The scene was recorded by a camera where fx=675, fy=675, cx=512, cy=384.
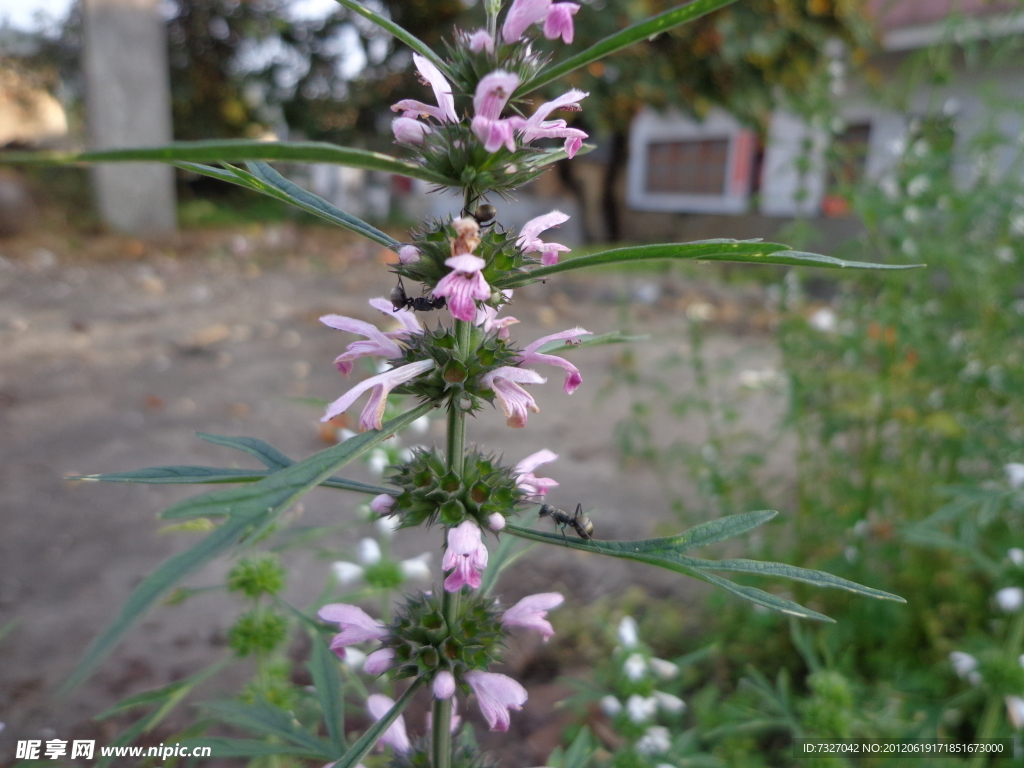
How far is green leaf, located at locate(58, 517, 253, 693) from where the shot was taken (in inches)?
13.7

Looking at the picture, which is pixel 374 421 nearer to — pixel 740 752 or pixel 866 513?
pixel 740 752

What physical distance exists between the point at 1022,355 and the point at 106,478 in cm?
230

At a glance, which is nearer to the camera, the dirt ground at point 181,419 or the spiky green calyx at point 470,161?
the spiky green calyx at point 470,161

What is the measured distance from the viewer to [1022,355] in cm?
196

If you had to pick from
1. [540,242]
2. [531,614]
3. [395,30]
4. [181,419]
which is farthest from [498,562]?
[181,419]

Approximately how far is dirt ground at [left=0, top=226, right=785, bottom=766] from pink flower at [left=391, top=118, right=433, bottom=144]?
832 millimetres

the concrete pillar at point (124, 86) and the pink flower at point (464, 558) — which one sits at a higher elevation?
the concrete pillar at point (124, 86)

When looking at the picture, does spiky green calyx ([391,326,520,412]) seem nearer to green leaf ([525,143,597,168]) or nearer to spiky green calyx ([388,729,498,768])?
green leaf ([525,143,597,168])

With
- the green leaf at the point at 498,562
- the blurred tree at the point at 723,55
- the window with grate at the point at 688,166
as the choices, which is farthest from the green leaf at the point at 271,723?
the window with grate at the point at 688,166

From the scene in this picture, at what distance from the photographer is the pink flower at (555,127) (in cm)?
65

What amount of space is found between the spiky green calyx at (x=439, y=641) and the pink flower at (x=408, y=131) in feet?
1.71

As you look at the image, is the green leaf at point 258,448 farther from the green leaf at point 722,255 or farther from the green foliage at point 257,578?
the green foliage at point 257,578

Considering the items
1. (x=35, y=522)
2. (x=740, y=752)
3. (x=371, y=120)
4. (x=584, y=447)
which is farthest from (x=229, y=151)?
(x=371, y=120)

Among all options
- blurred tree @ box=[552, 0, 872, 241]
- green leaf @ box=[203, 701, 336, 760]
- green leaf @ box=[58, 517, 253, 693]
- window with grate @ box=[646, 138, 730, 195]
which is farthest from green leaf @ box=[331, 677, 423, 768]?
window with grate @ box=[646, 138, 730, 195]
